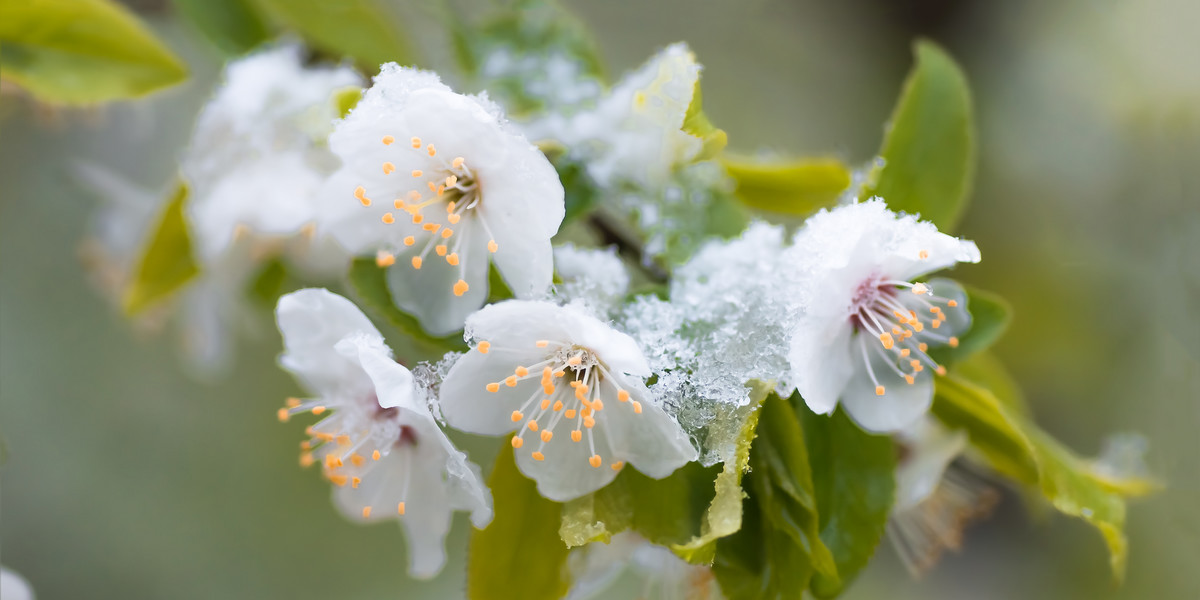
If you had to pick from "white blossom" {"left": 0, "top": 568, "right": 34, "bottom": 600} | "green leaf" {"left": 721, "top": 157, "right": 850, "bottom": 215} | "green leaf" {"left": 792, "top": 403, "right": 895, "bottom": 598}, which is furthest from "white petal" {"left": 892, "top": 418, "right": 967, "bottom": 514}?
"white blossom" {"left": 0, "top": 568, "right": 34, "bottom": 600}

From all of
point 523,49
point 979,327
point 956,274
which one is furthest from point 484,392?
point 956,274

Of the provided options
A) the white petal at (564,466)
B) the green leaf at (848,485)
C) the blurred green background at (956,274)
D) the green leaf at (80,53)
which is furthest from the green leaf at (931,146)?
the blurred green background at (956,274)

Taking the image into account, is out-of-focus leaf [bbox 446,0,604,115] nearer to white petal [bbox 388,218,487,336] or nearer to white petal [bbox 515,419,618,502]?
white petal [bbox 388,218,487,336]

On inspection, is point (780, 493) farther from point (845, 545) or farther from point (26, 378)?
point (26, 378)

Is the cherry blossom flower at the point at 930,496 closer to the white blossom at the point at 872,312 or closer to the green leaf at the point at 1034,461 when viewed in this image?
the green leaf at the point at 1034,461

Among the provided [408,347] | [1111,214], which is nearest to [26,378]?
[408,347]

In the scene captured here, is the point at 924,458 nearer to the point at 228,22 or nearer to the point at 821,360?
the point at 821,360
